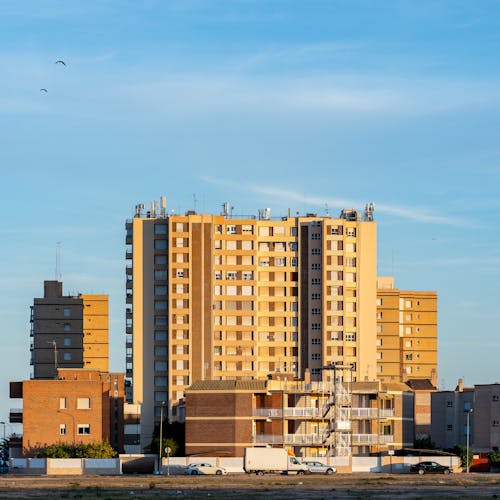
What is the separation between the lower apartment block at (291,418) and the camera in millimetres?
174125

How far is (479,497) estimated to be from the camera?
113375 millimetres

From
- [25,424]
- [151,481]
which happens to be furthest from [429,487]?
[25,424]

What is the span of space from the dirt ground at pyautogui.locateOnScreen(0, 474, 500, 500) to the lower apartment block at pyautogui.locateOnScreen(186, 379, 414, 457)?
67.8 ft

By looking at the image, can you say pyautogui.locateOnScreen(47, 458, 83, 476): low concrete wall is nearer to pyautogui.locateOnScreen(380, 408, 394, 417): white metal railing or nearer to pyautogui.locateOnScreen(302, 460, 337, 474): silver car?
pyautogui.locateOnScreen(302, 460, 337, 474): silver car

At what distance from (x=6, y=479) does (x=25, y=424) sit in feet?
135

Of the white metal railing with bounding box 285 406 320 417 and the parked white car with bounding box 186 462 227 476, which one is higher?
the white metal railing with bounding box 285 406 320 417

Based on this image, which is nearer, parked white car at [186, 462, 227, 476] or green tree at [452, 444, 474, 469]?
parked white car at [186, 462, 227, 476]

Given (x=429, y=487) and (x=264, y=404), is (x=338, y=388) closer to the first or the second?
(x=264, y=404)

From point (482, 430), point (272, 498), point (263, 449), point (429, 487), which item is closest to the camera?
point (272, 498)

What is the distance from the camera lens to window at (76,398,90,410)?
619 ft

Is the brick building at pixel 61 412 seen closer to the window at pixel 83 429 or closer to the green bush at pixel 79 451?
the window at pixel 83 429

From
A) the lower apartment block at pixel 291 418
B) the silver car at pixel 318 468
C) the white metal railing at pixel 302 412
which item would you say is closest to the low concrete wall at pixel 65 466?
the lower apartment block at pixel 291 418

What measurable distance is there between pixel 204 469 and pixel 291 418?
19759 mm

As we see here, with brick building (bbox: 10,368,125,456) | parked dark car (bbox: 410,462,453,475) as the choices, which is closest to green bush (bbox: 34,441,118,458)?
brick building (bbox: 10,368,125,456)
